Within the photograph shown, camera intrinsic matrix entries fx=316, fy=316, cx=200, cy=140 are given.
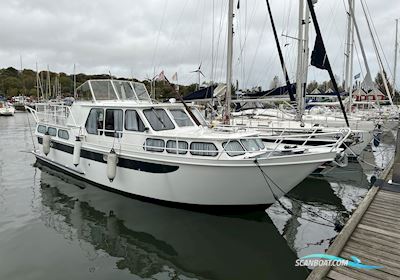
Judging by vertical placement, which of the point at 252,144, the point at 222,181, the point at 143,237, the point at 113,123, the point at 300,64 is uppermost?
the point at 300,64

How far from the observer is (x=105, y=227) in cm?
866

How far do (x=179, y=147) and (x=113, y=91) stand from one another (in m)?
4.39

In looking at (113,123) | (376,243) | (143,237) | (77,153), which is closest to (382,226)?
(376,243)

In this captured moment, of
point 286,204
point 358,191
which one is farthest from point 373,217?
point 358,191

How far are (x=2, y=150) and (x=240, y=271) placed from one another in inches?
740

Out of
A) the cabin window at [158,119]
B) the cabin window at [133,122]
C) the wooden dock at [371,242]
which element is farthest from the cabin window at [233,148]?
the wooden dock at [371,242]

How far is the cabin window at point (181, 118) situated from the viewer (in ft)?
33.9

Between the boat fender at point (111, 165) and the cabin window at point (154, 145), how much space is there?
3.17 ft

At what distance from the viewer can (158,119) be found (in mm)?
9883

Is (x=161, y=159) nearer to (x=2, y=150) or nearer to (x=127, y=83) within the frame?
(x=127, y=83)

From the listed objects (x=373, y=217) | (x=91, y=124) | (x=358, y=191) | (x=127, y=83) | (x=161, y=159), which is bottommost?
(x=358, y=191)

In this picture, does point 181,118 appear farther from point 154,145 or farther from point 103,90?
point 103,90

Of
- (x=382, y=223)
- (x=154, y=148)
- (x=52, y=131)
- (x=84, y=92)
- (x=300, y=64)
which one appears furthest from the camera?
(x=300, y=64)

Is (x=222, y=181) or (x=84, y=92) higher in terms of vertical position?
(x=84, y=92)
